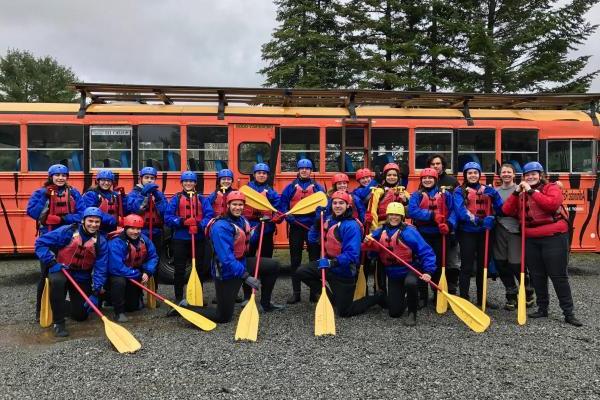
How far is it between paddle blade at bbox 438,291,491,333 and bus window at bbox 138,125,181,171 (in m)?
4.84

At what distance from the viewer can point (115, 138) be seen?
7582mm

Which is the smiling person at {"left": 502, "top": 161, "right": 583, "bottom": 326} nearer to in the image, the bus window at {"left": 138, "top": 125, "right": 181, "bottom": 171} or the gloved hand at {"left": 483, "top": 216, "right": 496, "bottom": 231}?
the gloved hand at {"left": 483, "top": 216, "right": 496, "bottom": 231}

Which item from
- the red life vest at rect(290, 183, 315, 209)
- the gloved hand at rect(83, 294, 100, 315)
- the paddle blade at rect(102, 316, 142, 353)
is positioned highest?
the red life vest at rect(290, 183, 315, 209)

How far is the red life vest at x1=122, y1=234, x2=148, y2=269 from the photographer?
18.8 ft

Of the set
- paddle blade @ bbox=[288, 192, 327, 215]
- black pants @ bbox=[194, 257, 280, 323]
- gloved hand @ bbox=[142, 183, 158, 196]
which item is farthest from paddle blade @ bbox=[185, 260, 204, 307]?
paddle blade @ bbox=[288, 192, 327, 215]

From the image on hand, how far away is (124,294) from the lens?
5.83 m

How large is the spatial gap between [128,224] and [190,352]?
2007mm

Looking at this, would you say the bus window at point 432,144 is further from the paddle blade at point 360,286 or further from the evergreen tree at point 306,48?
the evergreen tree at point 306,48

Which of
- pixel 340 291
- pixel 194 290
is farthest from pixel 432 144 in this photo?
pixel 194 290

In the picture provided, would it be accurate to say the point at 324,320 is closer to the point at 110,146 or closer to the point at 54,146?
the point at 110,146

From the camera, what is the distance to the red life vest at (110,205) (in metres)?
6.17

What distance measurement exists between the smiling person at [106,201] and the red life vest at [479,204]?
15.4 ft

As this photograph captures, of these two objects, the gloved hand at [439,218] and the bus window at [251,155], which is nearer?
the gloved hand at [439,218]

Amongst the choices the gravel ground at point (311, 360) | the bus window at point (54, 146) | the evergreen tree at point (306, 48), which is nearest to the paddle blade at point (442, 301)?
the gravel ground at point (311, 360)
